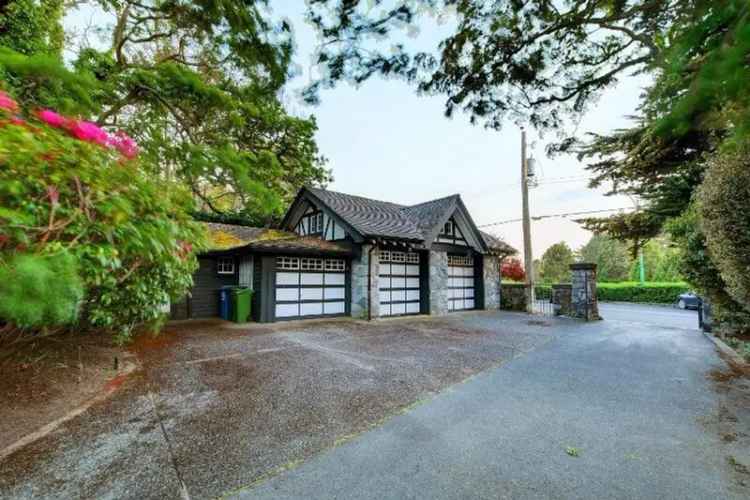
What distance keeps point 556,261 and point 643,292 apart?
1239 cm

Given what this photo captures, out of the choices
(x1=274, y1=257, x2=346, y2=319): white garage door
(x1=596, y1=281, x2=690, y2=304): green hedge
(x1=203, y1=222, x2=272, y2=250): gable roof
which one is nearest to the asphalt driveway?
(x1=274, y1=257, x2=346, y2=319): white garage door

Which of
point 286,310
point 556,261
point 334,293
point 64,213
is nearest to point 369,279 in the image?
point 334,293

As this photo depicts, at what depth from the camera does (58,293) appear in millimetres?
1230

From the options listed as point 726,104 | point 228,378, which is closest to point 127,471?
point 228,378

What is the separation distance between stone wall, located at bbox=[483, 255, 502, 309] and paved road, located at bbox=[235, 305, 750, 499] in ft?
30.6

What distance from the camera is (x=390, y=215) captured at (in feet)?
45.1

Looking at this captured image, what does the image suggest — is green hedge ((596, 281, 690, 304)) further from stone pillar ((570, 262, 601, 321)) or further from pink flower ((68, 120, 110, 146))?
pink flower ((68, 120, 110, 146))

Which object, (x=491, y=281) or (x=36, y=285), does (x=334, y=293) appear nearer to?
(x=491, y=281)

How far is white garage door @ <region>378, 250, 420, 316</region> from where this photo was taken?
38.3 ft

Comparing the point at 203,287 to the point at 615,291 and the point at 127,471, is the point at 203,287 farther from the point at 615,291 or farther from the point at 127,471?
the point at 615,291

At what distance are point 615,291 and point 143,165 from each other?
1060 inches

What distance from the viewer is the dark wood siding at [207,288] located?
1052cm

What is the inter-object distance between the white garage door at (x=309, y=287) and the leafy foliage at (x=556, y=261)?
1078 inches

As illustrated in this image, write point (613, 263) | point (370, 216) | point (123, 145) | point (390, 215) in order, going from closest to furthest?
point (123, 145)
point (370, 216)
point (390, 215)
point (613, 263)
